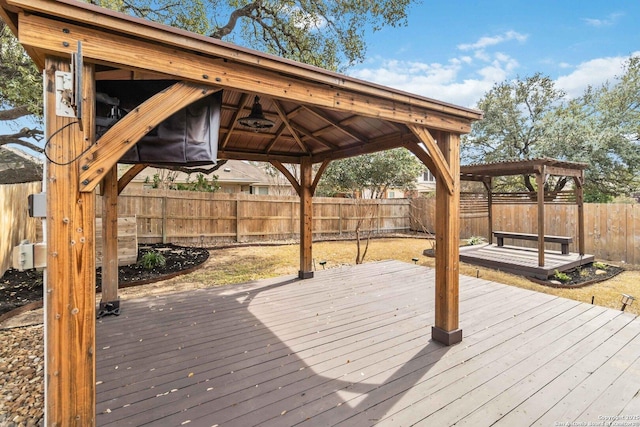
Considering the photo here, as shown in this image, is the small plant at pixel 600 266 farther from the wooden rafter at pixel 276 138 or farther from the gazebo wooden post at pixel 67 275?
the gazebo wooden post at pixel 67 275

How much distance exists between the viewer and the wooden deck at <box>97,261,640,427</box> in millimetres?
1982

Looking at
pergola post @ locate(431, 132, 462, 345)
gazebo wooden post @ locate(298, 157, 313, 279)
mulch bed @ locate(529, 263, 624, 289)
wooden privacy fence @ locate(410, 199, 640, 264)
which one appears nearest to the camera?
pergola post @ locate(431, 132, 462, 345)

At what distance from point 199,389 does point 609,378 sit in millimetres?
3166

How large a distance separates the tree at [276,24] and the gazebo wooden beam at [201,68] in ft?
17.8

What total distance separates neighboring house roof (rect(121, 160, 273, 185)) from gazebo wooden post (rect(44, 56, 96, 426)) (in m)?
14.7

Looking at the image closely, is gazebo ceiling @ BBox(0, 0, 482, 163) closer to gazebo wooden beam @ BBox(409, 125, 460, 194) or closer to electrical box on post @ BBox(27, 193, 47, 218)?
gazebo wooden beam @ BBox(409, 125, 460, 194)

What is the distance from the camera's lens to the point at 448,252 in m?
2.93

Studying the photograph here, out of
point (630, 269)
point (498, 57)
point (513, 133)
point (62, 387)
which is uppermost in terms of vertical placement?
point (498, 57)

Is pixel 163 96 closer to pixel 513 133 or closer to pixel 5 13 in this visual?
pixel 5 13

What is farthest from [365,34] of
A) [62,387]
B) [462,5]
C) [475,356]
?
[62,387]

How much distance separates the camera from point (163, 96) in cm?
168

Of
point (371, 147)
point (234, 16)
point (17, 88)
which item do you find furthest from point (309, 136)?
point (17, 88)

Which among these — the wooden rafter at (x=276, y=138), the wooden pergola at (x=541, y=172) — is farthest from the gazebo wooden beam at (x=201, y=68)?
the wooden pergola at (x=541, y=172)

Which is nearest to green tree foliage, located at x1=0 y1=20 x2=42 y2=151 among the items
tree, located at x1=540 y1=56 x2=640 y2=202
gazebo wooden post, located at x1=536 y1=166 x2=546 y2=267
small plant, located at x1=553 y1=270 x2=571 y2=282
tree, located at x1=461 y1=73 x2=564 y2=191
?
gazebo wooden post, located at x1=536 y1=166 x2=546 y2=267
